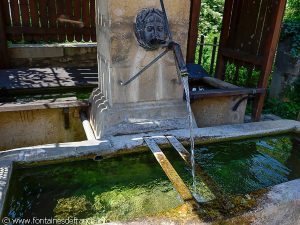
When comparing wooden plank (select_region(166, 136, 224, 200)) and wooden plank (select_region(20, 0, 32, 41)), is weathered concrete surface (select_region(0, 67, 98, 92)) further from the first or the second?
wooden plank (select_region(166, 136, 224, 200))

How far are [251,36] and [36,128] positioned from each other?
10.2 ft

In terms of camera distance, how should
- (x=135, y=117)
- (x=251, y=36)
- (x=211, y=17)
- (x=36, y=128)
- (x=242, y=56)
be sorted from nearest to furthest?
(x=135, y=117) < (x=36, y=128) < (x=251, y=36) < (x=242, y=56) < (x=211, y=17)

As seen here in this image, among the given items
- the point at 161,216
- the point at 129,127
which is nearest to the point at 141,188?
the point at 161,216

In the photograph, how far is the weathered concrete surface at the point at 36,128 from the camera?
128 inches

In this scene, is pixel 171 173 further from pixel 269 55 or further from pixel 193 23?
pixel 193 23

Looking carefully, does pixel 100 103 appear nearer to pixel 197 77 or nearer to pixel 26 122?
pixel 26 122

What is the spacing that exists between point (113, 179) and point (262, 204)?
117 centimetres

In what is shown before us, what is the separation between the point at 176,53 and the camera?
242cm

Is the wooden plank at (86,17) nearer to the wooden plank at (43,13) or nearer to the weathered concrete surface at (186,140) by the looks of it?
the wooden plank at (43,13)

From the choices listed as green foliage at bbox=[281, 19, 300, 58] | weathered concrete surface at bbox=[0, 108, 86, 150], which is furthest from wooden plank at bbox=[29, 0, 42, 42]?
green foliage at bbox=[281, 19, 300, 58]

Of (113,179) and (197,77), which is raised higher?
(197,77)

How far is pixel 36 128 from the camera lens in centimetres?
338

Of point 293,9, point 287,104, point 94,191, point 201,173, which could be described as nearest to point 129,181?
point 94,191

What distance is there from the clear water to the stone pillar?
41 cm
